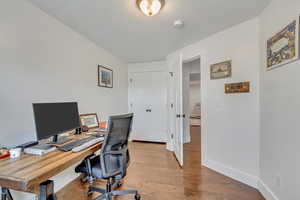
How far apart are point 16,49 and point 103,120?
180 cm

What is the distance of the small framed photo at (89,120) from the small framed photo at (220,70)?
6.92ft

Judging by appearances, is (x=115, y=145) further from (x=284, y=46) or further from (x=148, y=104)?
(x=148, y=104)

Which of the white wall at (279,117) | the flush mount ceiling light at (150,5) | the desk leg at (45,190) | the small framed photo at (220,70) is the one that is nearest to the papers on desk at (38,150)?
the desk leg at (45,190)

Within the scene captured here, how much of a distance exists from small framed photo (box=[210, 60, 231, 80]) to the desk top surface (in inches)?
84.3

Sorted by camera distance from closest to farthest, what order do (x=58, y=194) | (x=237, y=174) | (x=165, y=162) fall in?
(x=58, y=194) < (x=237, y=174) < (x=165, y=162)

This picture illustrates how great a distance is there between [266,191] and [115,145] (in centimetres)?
183

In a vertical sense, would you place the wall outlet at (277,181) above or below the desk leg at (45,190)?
below

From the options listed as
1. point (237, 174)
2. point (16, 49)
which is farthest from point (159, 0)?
point (237, 174)

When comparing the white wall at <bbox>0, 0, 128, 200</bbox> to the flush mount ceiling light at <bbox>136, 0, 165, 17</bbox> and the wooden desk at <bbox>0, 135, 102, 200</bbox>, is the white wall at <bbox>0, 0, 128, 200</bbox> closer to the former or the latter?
the wooden desk at <bbox>0, 135, 102, 200</bbox>

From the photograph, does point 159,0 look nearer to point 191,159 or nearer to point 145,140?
point 191,159

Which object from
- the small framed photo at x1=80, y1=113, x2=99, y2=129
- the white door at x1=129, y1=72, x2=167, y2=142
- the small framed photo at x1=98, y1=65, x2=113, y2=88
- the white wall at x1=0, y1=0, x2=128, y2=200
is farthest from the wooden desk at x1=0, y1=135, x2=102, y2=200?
the white door at x1=129, y1=72, x2=167, y2=142

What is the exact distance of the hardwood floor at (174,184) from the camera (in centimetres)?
Result: 180

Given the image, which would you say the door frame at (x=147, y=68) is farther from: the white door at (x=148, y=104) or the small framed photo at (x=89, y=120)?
the small framed photo at (x=89, y=120)

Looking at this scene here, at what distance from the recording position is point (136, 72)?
418 centimetres
